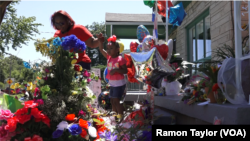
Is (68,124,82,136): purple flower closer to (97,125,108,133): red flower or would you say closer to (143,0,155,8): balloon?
(97,125,108,133): red flower

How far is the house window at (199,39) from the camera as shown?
22.3ft

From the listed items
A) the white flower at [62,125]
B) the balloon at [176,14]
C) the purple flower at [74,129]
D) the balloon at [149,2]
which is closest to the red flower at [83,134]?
the purple flower at [74,129]

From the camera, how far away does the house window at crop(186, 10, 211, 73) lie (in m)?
6.79

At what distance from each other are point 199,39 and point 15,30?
482 inches

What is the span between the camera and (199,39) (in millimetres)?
7449

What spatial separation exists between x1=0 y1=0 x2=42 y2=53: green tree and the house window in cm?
1103

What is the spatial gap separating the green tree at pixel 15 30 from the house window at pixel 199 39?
36.2ft

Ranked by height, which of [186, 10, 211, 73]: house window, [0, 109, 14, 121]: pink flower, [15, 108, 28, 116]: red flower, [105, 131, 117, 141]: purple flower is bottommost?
[105, 131, 117, 141]: purple flower

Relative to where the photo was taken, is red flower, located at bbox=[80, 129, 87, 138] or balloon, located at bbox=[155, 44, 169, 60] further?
balloon, located at bbox=[155, 44, 169, 60]

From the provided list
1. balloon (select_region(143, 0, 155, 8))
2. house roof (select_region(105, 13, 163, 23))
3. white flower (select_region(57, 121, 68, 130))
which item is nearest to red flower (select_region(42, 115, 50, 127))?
white flower (select_region(57, 121, 68, 130))

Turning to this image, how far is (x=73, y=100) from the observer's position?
8.09 ft

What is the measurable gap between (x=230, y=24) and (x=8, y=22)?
14.2 m

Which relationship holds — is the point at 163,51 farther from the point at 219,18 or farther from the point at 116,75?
the point at 219,18

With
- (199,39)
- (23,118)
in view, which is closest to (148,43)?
(23,118)
